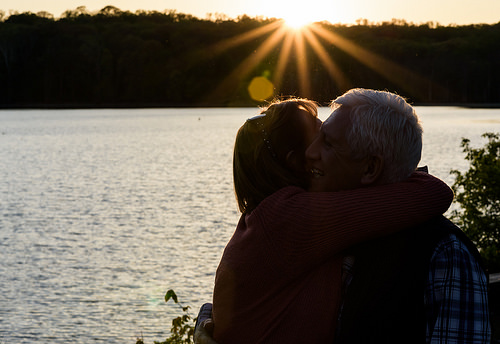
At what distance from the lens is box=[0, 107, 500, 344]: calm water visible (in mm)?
13039

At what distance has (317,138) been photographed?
1.75 metres

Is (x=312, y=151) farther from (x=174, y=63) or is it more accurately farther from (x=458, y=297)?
(x=174, y=63)

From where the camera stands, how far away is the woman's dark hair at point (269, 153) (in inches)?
71.8

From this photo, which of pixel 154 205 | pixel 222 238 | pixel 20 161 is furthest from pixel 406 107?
pixel 20 161

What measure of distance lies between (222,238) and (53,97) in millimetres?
109413

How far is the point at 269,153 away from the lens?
6.01ft

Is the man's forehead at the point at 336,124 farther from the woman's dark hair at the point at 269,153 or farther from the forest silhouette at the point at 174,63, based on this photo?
the forest silhouette at the point at 174,63

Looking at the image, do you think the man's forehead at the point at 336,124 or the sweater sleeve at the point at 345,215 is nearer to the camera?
the sweater sleeve at the point at 345,215

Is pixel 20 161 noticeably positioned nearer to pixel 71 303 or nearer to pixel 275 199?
pixel 71 303

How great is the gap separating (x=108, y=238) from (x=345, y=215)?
760 inches

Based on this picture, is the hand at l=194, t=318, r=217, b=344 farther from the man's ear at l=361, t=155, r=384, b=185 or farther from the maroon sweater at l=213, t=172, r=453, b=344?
the man's ear at l=361, t=155, r=384, b=185

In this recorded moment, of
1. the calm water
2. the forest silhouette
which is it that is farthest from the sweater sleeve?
the forest silhouette

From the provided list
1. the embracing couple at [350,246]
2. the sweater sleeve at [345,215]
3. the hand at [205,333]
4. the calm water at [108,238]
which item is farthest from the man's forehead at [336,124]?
the calm water at [108,238]

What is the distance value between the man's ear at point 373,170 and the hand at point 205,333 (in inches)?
23.8
